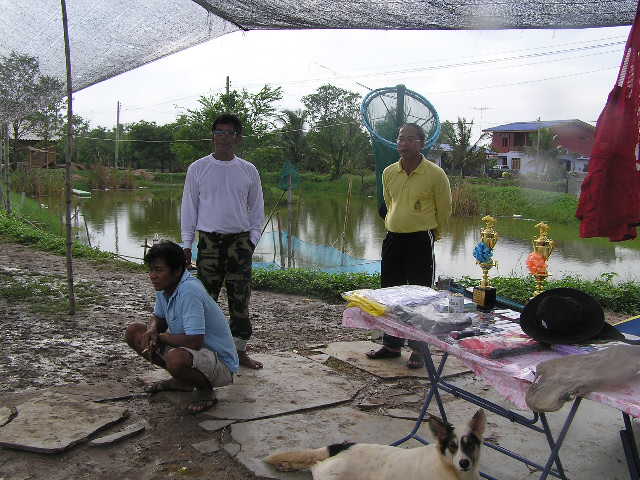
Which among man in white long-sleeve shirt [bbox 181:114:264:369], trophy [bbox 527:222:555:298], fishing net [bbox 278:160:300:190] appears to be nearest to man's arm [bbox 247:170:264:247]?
man in white long-sleeve shirt [bbox 181:114:264:369]

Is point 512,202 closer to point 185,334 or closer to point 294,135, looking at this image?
point 294,135

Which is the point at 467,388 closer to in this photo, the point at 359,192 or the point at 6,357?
the point at 6,357

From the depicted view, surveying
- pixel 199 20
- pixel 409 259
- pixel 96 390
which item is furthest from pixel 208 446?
pixel 199 20

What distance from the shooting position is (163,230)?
17188 mm

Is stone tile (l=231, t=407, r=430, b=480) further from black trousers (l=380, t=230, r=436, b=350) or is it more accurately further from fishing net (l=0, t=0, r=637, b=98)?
fishing net (l=0, t=0, r=637, b=98)

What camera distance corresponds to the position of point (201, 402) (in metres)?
3.17

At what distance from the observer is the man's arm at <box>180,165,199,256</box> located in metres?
3.69

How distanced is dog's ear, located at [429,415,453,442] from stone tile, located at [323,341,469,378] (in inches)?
68.7

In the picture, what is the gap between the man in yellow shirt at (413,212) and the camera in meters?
3.78

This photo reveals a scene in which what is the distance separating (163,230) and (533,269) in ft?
49.9

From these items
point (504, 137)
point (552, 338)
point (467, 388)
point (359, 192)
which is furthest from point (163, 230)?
point (504, 137)

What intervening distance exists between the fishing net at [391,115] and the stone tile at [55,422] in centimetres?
303

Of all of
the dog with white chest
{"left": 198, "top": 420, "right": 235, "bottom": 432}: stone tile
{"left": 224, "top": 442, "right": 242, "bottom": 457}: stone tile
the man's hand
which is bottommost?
{"left": 224, "top": 442, "right": 242, "bottom": 457}: stone tile

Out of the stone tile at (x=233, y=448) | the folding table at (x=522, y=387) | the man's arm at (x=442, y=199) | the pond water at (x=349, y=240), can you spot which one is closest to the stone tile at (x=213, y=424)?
the stone tile at (x=233, y=448)
